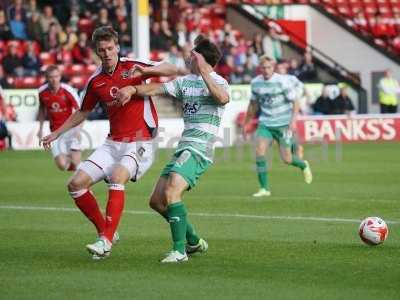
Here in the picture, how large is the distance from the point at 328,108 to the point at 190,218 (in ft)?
65.5

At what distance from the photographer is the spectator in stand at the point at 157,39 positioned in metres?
34.7

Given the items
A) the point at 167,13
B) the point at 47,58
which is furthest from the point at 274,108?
the point at 167,13

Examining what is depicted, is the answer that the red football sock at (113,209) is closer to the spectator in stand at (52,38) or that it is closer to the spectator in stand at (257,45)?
the spectator in stand at (52,38)

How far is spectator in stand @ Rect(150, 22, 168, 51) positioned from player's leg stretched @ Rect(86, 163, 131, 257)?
77.3 ft

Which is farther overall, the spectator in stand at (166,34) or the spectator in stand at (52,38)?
the spectator in stand at (166,34)

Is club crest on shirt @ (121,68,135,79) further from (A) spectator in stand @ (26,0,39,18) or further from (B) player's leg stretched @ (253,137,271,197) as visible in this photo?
(A) spectator in stand @ (26,0,39,18)

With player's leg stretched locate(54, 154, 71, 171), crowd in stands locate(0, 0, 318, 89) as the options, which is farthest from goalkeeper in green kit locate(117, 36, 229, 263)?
crowd in stands locate(0, 0, 318, 89)

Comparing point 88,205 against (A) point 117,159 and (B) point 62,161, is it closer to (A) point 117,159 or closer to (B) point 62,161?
(A) point 117,159

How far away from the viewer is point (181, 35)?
35.1 metres

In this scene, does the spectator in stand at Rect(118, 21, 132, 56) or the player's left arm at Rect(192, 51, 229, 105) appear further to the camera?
the spectator in stand at Rect(118, 21, 132, 56)

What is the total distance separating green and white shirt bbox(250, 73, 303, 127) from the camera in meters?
18.8

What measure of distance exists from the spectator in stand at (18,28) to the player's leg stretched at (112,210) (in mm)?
22443

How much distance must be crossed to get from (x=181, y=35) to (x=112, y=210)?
80.0 ft

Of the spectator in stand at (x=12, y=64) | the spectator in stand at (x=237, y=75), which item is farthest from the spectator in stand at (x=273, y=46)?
the spectator in stand at (x=12, y=64)
